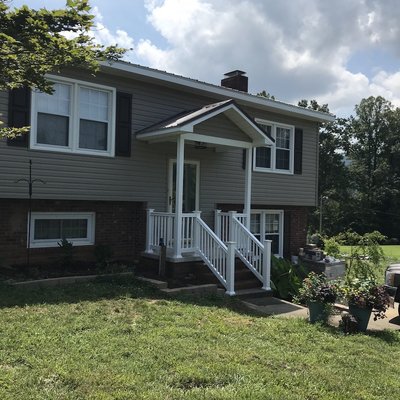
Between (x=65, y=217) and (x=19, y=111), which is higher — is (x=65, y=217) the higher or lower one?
the lower one

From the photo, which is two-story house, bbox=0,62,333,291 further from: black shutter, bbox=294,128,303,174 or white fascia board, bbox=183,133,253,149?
black shutter, bbox=294,128,303,174

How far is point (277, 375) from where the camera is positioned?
4547mm

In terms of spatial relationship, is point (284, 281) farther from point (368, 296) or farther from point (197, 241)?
point (368, 296)

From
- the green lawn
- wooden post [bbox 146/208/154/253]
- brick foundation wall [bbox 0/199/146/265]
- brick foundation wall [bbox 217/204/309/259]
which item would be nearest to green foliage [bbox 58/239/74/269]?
brick foundation wall [bbox 0/199/146/265]

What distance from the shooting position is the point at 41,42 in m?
2.80

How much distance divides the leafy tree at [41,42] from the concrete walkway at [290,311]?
5.80 m

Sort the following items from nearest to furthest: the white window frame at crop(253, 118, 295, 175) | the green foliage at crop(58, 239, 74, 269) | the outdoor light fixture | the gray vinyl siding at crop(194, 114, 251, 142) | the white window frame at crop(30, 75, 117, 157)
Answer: the white window frame at crop(30, 75, 117, 157)
the green foliage at crop(58, 239, 74, 269)
the gray vinyl siding at crop(194, 114, 251, 142)
the outdoor light fixture
the white window frame at crop(253, 118, 295, 175)

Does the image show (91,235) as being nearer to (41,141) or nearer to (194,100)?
(41,141)

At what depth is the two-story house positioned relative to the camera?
30.6 ft

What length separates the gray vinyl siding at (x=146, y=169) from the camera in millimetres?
9260

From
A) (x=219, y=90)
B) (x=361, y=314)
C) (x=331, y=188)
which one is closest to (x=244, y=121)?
(x=219, y=90)

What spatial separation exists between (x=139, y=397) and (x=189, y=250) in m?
6.03

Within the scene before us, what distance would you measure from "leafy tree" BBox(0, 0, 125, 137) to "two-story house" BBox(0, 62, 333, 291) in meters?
6.22

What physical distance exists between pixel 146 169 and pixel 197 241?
2363 mm
